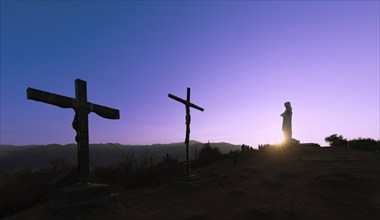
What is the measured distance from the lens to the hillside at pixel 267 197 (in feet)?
29.8

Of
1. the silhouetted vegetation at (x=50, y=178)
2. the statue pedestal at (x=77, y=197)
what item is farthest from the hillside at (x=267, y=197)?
the silhouetted vegetation at (x=50, y=178)

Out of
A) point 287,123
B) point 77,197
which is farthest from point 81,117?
point 287,123

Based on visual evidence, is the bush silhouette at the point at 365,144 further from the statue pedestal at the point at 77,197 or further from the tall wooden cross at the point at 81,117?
the tall wooden cross at the point at 81,117

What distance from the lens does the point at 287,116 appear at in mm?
25953

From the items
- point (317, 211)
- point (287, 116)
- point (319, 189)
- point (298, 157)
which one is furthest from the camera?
point (287, 116)

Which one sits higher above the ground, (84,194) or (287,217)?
(84,194)

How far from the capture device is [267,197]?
11.2 metres

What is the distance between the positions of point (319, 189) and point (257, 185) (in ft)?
8.20

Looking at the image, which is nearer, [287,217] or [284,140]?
[287,217]

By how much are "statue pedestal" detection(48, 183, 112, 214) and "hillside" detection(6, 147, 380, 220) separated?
20 centimetres

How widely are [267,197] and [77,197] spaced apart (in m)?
6.54

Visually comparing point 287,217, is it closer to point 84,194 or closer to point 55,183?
point 84,194

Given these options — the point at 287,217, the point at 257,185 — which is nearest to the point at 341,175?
the point at 257,185

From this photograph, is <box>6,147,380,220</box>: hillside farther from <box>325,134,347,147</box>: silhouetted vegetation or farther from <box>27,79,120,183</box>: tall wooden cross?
<box>325,134,347,147</box>: silhouetted vegetation
